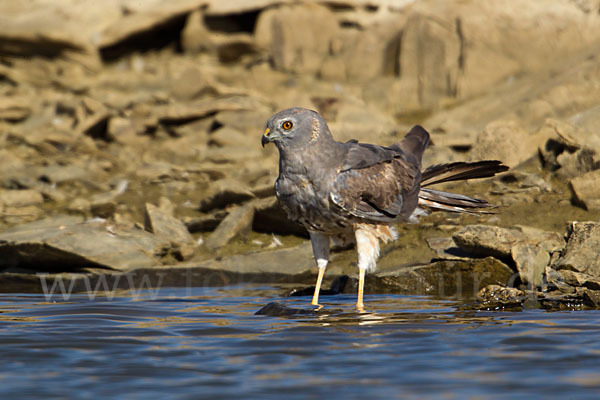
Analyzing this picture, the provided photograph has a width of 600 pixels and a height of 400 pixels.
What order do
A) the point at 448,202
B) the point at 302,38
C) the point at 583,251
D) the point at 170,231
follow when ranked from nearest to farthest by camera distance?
the point at 583,251 < the point at 448,202 < the point at 170,231 < the point at 302,38

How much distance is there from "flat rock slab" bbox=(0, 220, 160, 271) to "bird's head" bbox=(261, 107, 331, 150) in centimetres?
290

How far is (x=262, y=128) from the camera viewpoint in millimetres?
13992

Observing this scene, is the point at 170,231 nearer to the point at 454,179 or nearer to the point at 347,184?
the point at 347,184

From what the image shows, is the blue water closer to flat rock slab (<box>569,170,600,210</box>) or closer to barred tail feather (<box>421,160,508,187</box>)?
barred tail feather (<box>421,160,508,187</box>)

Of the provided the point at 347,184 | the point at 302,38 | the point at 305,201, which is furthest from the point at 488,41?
the point at 305,201

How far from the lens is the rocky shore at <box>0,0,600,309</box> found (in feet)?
27.9

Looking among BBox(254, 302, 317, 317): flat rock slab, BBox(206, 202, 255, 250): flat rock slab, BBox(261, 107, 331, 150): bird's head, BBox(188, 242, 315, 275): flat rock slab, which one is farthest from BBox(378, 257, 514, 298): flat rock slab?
BBox(206, 202, 255, 250): flat rock slab

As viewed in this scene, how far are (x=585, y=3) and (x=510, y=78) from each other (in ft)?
6.40

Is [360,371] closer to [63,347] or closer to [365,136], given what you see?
[63,347]

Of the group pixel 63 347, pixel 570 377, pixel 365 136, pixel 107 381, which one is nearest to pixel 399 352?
pixel 570 377

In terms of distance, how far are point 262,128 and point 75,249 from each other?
5.83 metres

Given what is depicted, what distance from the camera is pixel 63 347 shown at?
511cm

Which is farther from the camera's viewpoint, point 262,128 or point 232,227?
point 262,128

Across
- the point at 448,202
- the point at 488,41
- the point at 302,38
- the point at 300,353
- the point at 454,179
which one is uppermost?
the point at 302,38
